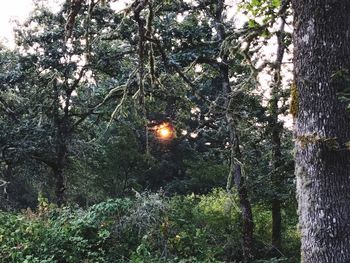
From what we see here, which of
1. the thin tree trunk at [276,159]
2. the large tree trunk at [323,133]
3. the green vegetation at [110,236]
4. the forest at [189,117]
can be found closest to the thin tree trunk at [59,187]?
the forest at [189,117]

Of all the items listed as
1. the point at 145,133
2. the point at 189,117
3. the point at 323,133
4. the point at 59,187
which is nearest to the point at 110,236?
the point at 145,133

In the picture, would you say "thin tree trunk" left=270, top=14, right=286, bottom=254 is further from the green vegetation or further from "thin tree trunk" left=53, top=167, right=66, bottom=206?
"thin tree trunk" left=53, top=167, right=66, bottom=206

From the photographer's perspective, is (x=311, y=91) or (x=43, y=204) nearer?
(x=311, y=91)

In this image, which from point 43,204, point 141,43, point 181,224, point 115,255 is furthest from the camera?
point 43,204

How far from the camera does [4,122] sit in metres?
14.7

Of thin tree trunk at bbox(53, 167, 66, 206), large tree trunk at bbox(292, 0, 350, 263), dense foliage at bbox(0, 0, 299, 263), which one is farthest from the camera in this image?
thin tree trunk at bbox(53, 167, 66, 206)

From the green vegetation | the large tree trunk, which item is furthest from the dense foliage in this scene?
the large tree trunk

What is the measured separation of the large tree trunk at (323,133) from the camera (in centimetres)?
304

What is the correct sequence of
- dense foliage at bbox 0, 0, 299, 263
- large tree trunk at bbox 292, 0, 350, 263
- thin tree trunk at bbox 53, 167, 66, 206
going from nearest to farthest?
large tree trunk at bbox 292, 0, 350, 263 < dense foliage at bbox 0, 0, 299, 263 < thin tree trunk at bbox 53, 167, 66, 206

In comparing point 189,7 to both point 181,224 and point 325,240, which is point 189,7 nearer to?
point 181,224

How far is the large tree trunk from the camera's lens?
9.99 ft

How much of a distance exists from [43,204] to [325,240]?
958cm

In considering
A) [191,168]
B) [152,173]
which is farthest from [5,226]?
[152,173]

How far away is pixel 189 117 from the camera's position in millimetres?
13516
